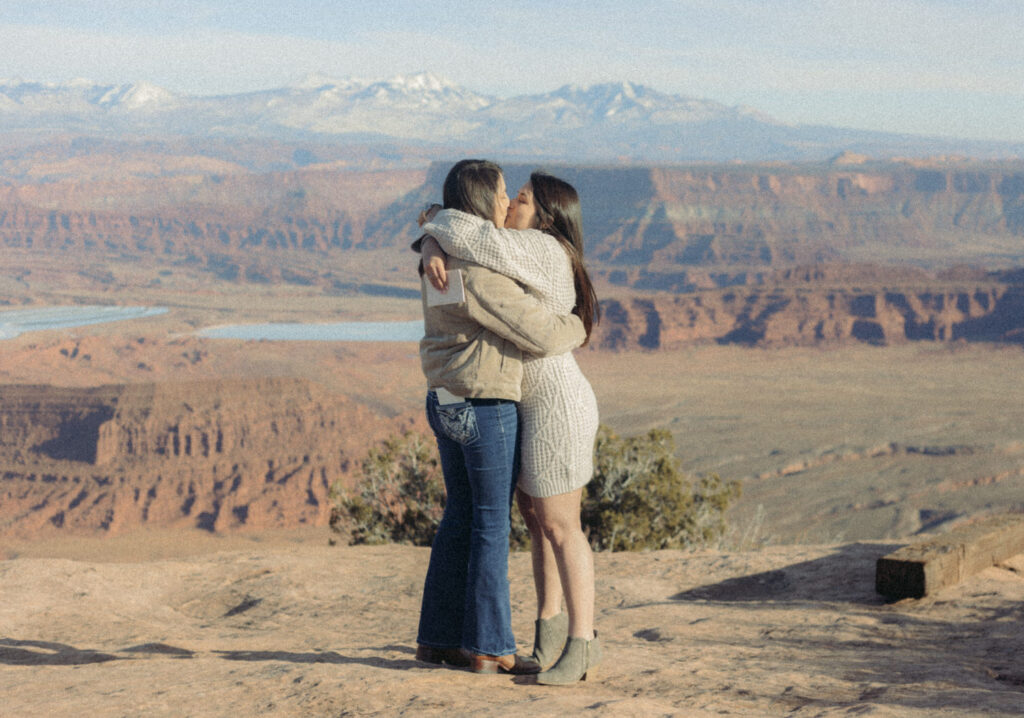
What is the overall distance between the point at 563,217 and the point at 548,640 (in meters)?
1.51

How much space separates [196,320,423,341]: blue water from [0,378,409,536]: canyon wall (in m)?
44.0

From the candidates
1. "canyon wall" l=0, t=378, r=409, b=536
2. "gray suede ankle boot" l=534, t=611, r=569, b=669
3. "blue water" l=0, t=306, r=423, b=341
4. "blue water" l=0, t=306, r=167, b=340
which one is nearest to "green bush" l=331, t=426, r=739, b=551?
"gray suede ankle boot" l=534, t=611, r=569, b=669

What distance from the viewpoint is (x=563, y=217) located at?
339 centimetres

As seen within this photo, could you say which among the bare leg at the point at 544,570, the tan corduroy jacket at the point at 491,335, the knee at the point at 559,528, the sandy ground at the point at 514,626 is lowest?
the sandy ground at the point at 514,626

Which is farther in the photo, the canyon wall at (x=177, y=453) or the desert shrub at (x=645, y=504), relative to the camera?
the canyon wall at (x=177, y=453)

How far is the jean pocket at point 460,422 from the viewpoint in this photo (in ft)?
10.6

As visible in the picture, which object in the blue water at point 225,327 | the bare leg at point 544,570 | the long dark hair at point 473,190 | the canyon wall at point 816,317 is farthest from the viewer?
the blue water at point 225,327

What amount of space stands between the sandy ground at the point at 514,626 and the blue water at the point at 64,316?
101 meters

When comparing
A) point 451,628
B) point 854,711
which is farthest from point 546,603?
point 854,711

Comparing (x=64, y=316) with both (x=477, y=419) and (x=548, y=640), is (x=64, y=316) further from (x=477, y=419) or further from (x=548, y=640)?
(x=477, y=419)

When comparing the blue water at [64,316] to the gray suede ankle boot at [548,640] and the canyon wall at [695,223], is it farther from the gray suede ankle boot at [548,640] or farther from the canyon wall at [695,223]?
the gray suede ankle boot at [548,640]

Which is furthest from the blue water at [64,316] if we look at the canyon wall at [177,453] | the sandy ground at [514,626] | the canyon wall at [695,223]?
the sandy ground at [514,626]

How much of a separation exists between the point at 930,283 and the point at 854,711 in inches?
3390

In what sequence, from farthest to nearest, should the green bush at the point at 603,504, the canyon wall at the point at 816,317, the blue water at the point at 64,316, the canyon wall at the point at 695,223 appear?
the canyon wall at the point at 695,223 → the blue water at the point at 64,316 → the canyon wall at the point at 816,317 → the green bush at the point at 603,504
